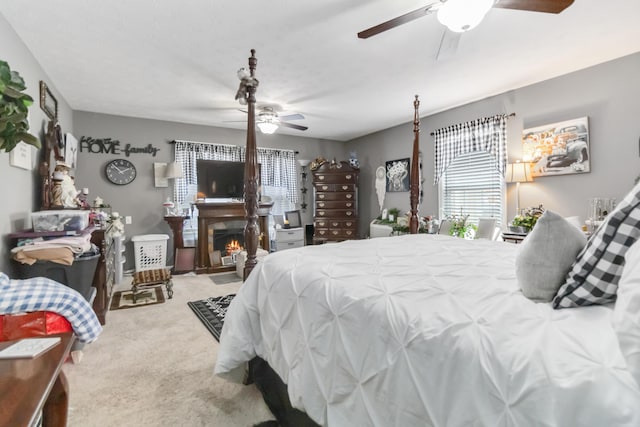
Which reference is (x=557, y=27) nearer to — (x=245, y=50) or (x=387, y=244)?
(x=387, y=244)

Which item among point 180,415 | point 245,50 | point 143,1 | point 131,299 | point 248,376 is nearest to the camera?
point 180,415

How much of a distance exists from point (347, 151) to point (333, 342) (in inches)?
235

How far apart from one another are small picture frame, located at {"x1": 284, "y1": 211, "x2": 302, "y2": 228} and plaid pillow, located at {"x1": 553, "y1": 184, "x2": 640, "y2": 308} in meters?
5.21

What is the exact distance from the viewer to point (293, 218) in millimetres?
6031

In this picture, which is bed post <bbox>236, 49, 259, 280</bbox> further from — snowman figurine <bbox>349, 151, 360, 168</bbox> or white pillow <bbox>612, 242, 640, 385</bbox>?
snowman figurine <bbox>349, 151, 360, 168</bbox>

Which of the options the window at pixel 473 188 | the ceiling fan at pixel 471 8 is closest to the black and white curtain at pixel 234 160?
the window at pixel 473 188

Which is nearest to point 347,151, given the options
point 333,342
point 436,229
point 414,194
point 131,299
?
point 436,229

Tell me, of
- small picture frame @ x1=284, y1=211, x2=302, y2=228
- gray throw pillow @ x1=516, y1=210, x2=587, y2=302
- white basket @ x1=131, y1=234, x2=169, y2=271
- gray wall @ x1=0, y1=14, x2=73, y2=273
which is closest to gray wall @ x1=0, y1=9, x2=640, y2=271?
gray wall @ x1=0, y1=14, x2=73, y2=273

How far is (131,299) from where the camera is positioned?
3.56 meters

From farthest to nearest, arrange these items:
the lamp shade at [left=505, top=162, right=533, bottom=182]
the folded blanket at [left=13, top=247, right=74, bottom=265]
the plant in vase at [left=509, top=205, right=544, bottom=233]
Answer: the lamp shade at [left=505, top=162, right=533, bottom=182] < the plant in vase at [left=509, top=205, right=544, bottom=233] < the folded blanket at [left=13, top=247, right=74, bottom=265]

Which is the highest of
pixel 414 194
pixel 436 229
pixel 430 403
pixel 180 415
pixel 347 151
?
pixel 347 151

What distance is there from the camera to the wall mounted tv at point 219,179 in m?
5.08

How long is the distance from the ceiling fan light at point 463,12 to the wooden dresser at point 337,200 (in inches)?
163

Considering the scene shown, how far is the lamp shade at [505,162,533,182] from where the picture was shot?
347 cm
